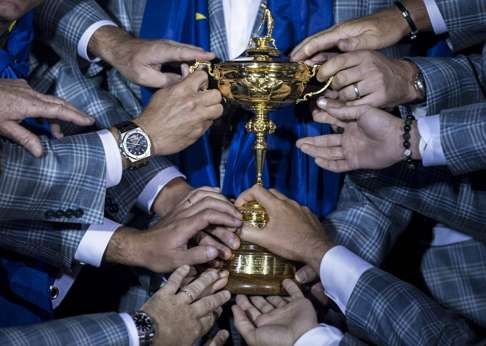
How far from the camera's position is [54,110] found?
67.4 inches

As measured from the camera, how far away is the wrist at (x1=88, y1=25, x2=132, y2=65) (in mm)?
2066

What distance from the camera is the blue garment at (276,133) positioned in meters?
2.05

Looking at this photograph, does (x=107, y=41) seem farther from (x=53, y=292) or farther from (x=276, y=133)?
(x=53, y=292)

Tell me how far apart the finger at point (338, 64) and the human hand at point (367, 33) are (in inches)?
3.1

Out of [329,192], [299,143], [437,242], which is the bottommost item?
[437,242]

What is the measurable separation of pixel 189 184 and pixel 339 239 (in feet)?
1.23

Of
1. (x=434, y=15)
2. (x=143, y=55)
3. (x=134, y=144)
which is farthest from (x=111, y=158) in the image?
(x=434, y=15)

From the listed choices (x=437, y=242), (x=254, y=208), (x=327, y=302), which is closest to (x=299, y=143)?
(x=254, y=208)

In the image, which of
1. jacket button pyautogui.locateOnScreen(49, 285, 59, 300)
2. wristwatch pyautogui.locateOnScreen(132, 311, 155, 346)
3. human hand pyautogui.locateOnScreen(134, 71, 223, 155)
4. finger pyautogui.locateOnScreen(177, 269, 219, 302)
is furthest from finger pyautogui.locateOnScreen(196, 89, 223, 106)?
jacket button pyautogui.locateOnScreen(49, 285, 59, 300)

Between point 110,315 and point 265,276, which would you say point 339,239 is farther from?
point 110,315

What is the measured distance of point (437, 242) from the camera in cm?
223

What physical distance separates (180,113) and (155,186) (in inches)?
10.6

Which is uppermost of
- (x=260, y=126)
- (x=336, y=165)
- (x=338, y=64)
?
(x=338, y=64)

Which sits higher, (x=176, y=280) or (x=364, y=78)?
(x=364, y=78)
